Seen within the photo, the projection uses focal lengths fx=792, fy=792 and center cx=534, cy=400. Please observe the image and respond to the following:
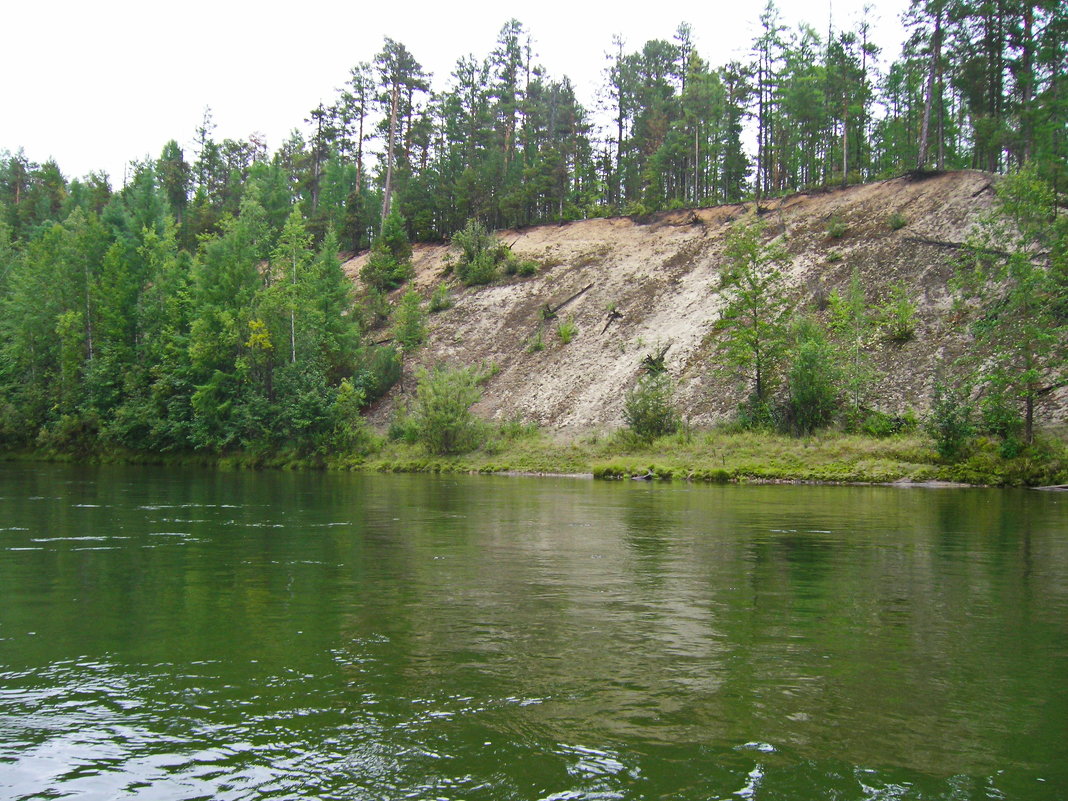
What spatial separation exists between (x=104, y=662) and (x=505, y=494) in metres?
21.3

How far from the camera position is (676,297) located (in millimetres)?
55281

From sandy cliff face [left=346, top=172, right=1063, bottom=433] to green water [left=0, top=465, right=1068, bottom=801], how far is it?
99.3ft

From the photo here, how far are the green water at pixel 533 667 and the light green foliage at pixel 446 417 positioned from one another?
97.4ft

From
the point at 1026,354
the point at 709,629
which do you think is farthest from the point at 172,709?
the point at 1026,354

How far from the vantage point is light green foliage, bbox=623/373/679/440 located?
42594 mm

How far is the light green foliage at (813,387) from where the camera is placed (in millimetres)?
39094

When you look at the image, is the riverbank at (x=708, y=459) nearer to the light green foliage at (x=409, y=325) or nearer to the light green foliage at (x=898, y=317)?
the light green foliage at (x=898, y=317)

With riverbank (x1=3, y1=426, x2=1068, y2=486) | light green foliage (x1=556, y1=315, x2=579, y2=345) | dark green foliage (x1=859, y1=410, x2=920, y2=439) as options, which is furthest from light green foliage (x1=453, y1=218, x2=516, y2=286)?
dark green foliage (x1=859, y1=410, x2=920, y2=439)

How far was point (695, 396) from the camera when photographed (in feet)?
150

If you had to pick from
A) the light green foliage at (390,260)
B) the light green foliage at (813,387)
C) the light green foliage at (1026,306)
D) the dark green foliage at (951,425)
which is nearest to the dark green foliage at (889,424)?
the light green foliage at (813,387)

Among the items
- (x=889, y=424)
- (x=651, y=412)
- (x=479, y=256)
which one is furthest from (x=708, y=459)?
(x=479, y=256)

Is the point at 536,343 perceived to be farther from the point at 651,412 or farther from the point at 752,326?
the point at 752,326

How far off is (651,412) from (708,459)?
547 cm

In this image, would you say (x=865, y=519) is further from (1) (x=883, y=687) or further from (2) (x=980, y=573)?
(1) (x=883, y=687)
